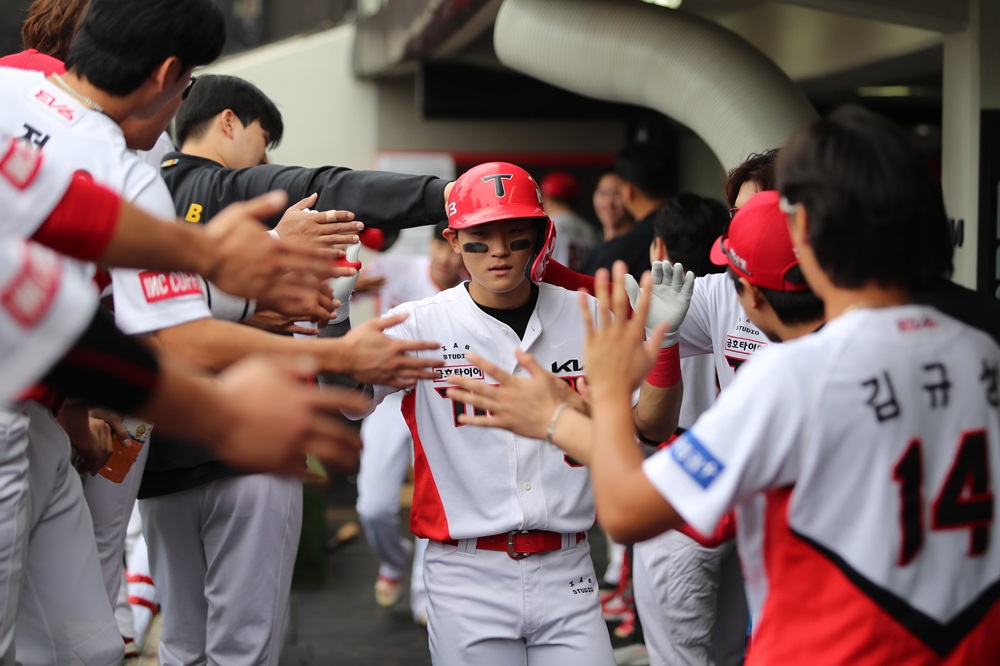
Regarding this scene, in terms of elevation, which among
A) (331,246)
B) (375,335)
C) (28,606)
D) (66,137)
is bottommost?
(28,606)

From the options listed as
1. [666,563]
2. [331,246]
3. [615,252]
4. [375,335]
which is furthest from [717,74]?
[375,335]

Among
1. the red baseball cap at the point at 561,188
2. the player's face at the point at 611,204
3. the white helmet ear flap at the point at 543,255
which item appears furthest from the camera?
the red baseball cap at the point at 561,188

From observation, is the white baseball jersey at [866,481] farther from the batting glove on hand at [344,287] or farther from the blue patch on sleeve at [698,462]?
the batting glove on hand at [344,287]

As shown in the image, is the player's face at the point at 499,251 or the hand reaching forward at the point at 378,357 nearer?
the hand reaching forward at the point at 378,357

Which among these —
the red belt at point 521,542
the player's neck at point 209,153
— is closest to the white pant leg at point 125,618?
the player's neck at point 209,153

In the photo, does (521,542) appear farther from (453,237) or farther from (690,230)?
(690,230)

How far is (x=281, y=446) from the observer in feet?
6.44

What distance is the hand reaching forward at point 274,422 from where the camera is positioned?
6.40 ft

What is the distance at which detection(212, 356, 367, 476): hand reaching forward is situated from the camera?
76.8 inches

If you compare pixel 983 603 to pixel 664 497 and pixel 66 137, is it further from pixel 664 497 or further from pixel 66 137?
pixel 66 137

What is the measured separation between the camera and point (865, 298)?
6.98ft

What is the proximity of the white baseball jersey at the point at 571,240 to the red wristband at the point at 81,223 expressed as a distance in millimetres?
6069

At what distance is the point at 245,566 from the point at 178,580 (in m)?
0.31

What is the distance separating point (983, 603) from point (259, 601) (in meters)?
2.56
